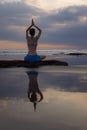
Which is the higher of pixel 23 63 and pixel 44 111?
pixel 44 111

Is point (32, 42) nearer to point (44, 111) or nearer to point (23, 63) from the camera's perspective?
point (23, 63)

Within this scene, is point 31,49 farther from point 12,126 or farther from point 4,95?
point 12,126

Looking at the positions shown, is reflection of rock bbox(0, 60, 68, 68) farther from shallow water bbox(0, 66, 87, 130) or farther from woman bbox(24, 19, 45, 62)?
shallow water bbox(0, 66, 87, 130)

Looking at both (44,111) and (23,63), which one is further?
(23,63)

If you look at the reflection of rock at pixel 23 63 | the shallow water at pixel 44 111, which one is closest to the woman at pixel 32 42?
the reflection of rock at pixel 23 63

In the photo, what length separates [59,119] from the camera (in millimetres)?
5098

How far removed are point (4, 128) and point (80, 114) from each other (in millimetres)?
1501

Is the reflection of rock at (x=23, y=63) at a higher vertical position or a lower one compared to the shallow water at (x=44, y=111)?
lower

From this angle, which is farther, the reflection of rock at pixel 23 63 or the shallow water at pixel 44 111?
the reflection of rock at pixel 23 63

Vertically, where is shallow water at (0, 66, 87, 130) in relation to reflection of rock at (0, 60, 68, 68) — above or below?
above

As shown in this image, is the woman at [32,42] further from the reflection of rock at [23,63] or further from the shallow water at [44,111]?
the shallow water at [44,111]

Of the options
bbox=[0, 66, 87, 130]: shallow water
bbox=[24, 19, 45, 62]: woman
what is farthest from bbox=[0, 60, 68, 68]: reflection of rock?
bbox=[0, 66, 87, 130]: shallow water

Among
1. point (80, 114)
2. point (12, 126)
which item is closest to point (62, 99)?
point (80, 114)

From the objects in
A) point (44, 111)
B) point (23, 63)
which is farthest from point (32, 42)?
point (44, 111)
